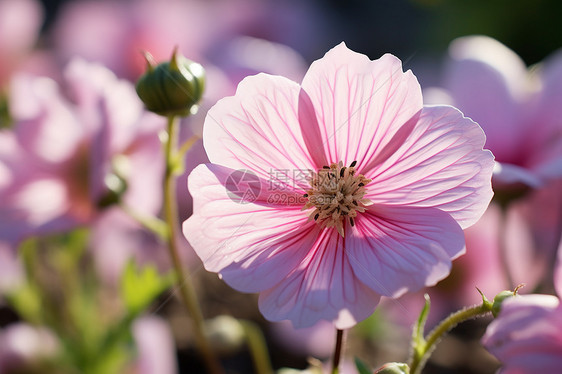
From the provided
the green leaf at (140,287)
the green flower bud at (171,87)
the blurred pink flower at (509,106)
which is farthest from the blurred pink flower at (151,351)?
the blurred pink flower at (509,106)

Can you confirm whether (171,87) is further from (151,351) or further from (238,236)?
(151,351)

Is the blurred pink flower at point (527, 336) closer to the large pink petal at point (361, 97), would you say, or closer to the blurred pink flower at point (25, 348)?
the large pink petal at point (361, 97)

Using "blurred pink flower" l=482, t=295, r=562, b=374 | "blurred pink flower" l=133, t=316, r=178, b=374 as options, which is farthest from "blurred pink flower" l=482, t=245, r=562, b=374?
"blurred pink flower" l=133, t=316, r=178, b=374

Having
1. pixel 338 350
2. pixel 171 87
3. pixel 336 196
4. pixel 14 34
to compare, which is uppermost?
pixel 14 34

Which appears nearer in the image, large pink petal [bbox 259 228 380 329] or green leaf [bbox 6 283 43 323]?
large pink petal [bbox 259 228 380 329]

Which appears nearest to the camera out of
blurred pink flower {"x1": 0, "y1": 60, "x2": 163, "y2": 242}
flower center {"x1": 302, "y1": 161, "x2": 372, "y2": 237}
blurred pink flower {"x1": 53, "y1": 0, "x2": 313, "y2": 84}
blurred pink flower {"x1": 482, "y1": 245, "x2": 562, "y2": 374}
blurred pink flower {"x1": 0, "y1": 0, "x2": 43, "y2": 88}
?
blurred pink flower {"x1": 482, "y1": 245, "x2": 562, "y2": 374}

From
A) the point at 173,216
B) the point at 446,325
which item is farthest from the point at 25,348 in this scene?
the point at 446,325

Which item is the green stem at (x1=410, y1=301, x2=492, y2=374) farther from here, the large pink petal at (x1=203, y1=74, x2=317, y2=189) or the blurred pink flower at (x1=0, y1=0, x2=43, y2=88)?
the blurred pink flower at (x1=0, y1=0, x2=43, y2=88)
